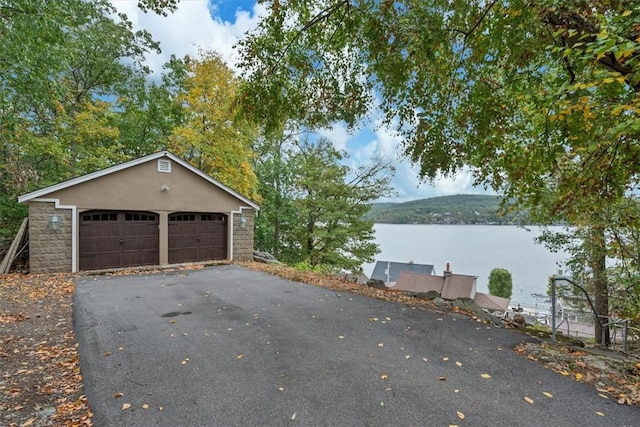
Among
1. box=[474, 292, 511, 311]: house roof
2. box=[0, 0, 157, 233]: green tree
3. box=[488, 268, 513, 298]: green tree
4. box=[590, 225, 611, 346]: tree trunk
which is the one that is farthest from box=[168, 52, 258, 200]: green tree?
box=[488, 268, 513, 298]: green tree

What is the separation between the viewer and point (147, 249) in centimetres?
1128

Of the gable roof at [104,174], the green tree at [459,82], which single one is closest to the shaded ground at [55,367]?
the green tree at [459,82]

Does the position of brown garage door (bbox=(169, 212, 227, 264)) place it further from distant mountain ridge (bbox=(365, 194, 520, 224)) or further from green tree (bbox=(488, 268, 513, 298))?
distant mountain ridge (bbox=(365, 194, 520, 224))

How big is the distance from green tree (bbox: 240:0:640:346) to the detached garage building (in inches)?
267

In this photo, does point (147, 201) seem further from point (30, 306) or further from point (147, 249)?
point (30, 306)

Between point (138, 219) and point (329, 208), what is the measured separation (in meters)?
9.87

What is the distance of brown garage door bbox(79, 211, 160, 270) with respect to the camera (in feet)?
33.7

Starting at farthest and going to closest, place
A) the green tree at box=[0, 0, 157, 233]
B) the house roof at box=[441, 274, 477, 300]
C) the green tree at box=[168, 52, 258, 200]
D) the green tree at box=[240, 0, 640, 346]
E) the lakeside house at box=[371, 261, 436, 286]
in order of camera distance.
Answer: the lakeside house at box=[371, 261, 436, 286] < the house roof at box=[441, 274, 477, 300] < the green tree at box=[168, 52, 258, 200] < the green tree at box=[0, 0, 157, 233] < the green tree at box=[240, 0, 640, 346]

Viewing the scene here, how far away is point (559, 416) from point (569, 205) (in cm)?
289

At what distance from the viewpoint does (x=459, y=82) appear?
6012mm

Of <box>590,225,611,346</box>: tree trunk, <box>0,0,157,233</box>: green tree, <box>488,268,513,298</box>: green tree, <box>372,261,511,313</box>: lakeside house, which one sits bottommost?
<box>488,268,513,298</box>: green tree

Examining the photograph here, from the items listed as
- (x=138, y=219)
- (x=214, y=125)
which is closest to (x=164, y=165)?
(x=138, y=219)

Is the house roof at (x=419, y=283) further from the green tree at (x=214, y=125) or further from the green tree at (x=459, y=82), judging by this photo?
the green tree at (x=459, y=82)

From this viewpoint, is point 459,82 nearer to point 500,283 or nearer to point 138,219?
point 138,219
